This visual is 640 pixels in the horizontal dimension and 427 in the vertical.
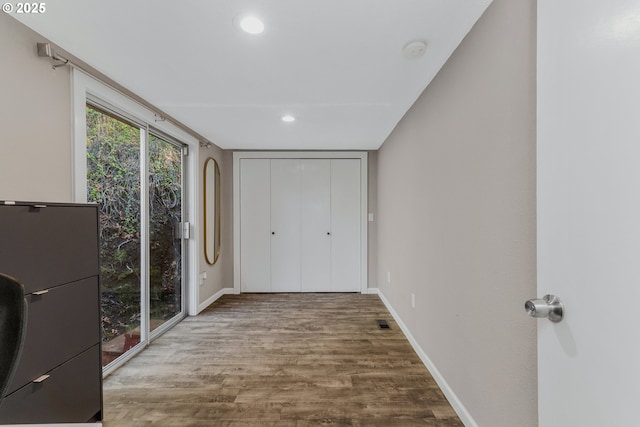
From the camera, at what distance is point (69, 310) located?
129 centimetres

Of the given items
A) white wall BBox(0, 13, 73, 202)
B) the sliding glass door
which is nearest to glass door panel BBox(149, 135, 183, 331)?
the sliding glass door

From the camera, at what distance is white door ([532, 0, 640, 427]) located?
553 millimetres

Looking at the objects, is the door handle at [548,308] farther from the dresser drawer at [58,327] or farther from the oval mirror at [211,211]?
the oval mirror at [211,211]

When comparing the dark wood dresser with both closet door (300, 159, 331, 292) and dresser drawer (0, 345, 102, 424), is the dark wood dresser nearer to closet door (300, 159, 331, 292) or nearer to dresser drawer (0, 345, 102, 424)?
dresser drawer (0, 345, 102, 424)

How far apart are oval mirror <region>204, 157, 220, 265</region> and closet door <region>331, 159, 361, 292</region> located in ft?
5.42

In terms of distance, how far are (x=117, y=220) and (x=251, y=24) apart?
177 centimetres

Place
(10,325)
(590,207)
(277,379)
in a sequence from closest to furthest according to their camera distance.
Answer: (10,325), (590,207), (277,379)

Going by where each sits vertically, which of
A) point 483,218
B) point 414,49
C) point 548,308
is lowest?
point 548,308

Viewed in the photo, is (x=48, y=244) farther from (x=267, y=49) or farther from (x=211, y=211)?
(x=211, y=211)

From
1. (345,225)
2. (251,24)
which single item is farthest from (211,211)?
(251,24)

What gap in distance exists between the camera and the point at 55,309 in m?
1.22

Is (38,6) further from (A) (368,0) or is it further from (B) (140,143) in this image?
(A) (368,0)

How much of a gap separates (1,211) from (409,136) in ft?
8.61

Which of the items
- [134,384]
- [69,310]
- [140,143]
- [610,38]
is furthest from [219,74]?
[134,384]
